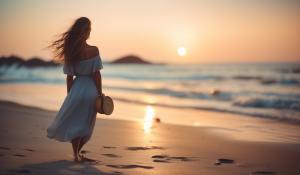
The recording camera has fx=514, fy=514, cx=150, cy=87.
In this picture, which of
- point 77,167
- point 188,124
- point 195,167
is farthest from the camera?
point 188,124

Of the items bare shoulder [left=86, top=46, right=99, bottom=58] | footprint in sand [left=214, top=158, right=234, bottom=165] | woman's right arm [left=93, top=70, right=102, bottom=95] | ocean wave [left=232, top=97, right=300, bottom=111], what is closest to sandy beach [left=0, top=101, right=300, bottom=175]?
footprint in sand [left=214, top=158, right=234, bottom=165]

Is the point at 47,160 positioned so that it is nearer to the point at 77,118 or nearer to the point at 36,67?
the point at 77,118

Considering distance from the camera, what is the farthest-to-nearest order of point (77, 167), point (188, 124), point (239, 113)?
point (239, 113) → point (188, 124) → point (77, 167)

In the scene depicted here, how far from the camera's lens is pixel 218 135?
9.75 meters

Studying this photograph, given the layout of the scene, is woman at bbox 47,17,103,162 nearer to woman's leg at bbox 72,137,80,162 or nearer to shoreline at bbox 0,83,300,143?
woman's leg at bbox 72,137,80,162

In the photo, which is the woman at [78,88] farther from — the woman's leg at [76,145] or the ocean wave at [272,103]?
the ocean wave at [272,103]

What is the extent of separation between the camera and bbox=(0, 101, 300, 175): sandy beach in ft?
19.3

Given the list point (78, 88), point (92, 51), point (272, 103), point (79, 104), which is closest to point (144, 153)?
point (79, 104)

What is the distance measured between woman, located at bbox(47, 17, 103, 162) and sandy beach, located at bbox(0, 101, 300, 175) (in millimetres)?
342

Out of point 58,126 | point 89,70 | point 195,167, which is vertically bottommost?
point 195,167

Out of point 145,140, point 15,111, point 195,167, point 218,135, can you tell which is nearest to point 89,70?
point 195,167

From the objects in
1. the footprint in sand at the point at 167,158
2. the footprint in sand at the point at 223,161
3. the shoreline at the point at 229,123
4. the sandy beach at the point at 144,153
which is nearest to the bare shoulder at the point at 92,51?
the sandy beach at the point at 144,153

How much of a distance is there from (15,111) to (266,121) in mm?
6144

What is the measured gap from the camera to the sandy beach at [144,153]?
19.3 ft
